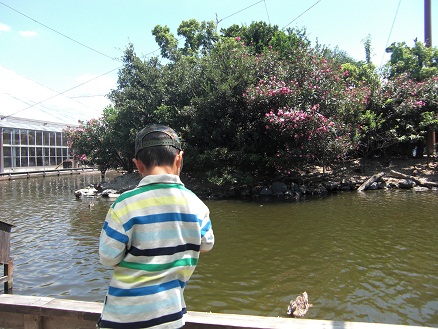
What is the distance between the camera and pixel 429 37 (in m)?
19.6

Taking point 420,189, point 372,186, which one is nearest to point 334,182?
point 372,186

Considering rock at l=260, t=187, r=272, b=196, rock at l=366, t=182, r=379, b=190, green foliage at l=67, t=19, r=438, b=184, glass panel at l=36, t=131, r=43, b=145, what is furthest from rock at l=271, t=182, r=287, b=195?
glass panel at l=36, t=131, r=43, b=145

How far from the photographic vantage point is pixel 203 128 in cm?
1454

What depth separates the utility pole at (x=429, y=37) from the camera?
621 inches

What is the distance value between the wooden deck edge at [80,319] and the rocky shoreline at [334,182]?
11.2 metres

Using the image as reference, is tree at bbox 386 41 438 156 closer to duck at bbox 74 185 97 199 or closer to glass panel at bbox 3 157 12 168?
duck at bbox 74 185 97 199

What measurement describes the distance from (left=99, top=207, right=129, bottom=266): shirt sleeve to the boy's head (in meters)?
0.30

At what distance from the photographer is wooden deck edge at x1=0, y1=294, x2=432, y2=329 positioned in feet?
6.69

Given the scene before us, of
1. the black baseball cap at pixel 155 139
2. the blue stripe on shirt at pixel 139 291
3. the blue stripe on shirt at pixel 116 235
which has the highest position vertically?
the black baseball cap at pixel 155 139

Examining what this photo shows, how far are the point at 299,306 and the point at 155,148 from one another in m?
A: 3.35

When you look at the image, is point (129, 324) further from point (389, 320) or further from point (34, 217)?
point (34, 217)

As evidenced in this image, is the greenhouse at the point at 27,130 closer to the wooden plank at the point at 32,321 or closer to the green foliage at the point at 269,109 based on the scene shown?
the green foliage at the point at 269,109

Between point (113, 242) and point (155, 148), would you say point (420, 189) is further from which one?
point (113, 242)

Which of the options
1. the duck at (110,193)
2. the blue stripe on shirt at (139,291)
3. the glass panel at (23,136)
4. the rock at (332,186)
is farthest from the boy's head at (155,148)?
the glass panel at (23,136)
